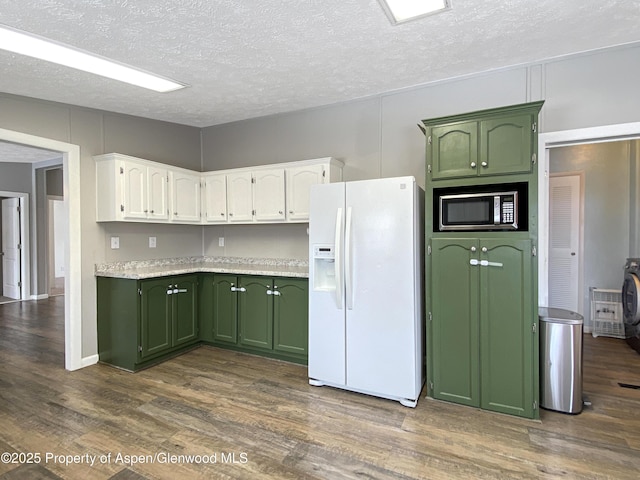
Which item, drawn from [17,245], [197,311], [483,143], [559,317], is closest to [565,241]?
[559,317]

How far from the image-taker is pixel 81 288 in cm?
342

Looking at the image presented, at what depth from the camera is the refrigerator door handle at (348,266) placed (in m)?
2.80

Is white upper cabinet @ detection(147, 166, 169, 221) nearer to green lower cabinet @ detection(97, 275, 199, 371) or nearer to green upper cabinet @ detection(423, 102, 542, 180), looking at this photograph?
green lower cabinet @ detection(97, 275, 199, 371)

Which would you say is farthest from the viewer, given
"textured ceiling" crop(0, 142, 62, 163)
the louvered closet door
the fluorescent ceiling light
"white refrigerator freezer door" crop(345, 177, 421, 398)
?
"textured ceiling" crop(0, 142, 62, 163)

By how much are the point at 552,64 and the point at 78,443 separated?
4.39 m

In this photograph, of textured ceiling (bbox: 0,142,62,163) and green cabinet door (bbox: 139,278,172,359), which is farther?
textured ceiling (bbox: 0,142,62,163)

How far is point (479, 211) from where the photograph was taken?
257 centimetres

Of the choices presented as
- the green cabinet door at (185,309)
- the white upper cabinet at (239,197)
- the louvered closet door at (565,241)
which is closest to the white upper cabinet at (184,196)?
the white upper cabinet at (239,197)

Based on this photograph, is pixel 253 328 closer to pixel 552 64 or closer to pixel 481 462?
pixel 481 462

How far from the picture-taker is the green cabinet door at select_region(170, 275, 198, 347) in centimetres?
368

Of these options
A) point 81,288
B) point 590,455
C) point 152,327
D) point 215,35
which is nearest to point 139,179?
point 81,288

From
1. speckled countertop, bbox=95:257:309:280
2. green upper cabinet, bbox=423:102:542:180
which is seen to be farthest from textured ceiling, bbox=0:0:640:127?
speckled countertop, bbox=95:257:309:280

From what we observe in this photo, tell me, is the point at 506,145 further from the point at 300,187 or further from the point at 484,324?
the point at 300,187

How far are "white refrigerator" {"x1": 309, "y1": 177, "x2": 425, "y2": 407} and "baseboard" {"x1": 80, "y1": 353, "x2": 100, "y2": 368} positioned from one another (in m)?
2.24
